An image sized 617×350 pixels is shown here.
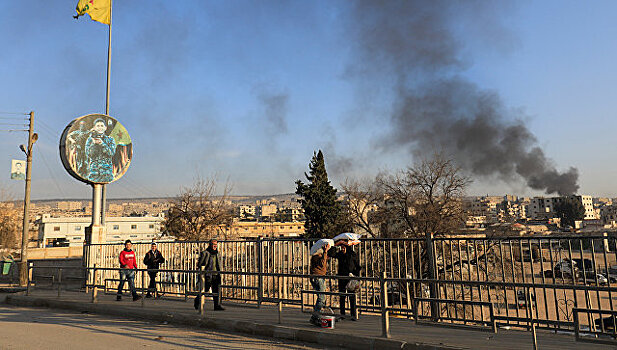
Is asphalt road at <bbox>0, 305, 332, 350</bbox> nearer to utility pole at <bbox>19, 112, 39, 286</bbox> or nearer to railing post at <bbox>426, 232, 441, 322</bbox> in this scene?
railing post at <bbox>426, 232, 441, 322</bbox>

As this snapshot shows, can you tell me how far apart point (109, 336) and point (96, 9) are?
813 inches

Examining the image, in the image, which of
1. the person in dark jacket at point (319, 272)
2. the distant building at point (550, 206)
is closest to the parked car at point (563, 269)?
the person in dark jacket at point (319, 272)

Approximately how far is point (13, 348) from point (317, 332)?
565 cm

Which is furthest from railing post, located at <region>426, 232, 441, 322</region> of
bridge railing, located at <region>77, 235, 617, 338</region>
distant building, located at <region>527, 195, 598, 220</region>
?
distant building, located at <region>527, 195, 598, 220</region>

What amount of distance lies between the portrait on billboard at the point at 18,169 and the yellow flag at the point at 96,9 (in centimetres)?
867

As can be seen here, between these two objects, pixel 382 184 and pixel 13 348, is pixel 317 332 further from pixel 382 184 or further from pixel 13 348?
pixel 382 184

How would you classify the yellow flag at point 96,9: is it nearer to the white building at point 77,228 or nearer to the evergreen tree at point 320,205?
the evergreen tree at point 320,205

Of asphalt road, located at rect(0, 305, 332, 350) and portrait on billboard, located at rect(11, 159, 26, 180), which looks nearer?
asphalt road, located at rect(0, 305, 332, 350)

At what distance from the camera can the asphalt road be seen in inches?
300

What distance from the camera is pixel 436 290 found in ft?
27.5

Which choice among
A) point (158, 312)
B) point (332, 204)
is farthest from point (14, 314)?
point (332, 204)

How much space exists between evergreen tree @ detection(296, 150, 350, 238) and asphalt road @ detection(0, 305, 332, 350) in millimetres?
49807

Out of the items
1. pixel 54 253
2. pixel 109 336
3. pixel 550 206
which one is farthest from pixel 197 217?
pixel 550 206

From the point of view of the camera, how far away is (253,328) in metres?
8.68
